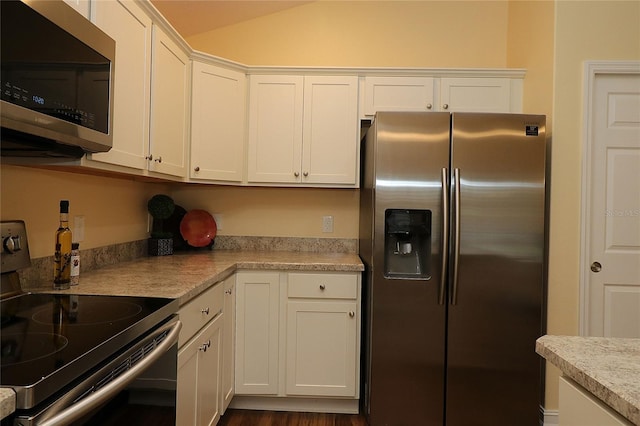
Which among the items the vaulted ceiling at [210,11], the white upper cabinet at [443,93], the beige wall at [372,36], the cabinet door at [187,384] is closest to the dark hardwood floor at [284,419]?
the cabinet door at [187,384]

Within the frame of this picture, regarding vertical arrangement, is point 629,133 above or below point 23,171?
above

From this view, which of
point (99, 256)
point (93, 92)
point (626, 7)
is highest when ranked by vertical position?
point (626, 7)

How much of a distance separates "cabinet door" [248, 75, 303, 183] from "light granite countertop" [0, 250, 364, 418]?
22.3 inches

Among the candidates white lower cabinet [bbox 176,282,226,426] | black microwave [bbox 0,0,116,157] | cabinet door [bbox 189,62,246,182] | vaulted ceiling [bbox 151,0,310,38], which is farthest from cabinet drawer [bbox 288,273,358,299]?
vaulted ceiling [bbox 151,0,310,38]

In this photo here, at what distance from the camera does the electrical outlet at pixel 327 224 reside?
9.44ft

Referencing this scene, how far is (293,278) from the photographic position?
7.39 ft

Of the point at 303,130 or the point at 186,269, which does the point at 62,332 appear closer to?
the point at 186,269

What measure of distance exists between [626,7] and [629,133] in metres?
0.74

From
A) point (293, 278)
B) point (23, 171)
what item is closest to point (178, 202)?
point (293, 278)

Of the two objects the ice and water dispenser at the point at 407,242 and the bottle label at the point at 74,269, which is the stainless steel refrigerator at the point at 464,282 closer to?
the ice and water dispenser at the point at 407,242

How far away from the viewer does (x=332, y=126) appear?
8.43 feet

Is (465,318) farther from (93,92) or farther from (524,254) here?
(93,92)

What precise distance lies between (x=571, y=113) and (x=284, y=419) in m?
2.49

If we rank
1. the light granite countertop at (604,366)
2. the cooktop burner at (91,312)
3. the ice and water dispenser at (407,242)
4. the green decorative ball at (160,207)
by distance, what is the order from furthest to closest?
the green decorative ball at (160,207) < the ice and water dispenser at (407,242) < the cooktop burner at (91,312) < the light granite countertop at (604,366)
